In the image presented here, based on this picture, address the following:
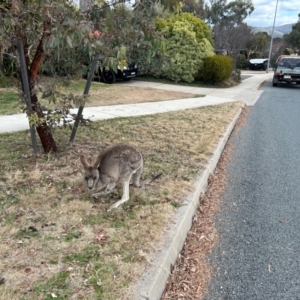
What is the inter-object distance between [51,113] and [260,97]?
40.7 feet

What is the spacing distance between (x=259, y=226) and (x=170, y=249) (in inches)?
52.6

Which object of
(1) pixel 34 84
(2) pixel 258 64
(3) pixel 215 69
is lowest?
(2) pixel 258 64

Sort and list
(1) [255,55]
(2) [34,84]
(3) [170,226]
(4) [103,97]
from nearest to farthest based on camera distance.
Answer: (3) [170,226] → (2) [34,84] → (4) [103,97] → (1) [255,55]

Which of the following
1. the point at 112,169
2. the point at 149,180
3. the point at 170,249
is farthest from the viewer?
the point at 149,180

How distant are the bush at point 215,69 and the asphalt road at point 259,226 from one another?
35.3 feet

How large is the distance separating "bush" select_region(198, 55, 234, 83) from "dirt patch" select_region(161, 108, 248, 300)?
13.6 metres

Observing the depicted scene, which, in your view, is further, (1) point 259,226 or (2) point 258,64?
(2) point 258,64

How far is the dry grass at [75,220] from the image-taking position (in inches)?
98.2

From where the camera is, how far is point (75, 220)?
11.0ft

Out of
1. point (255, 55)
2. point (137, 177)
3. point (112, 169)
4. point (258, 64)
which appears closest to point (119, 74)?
point (137, 177)

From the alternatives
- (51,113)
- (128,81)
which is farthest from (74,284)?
(128,81)

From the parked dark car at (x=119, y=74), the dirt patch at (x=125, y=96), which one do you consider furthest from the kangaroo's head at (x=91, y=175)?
the parked dark car at (x=119, y=74)

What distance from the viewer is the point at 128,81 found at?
18.1m

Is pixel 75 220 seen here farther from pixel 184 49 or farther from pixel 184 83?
pixel 184 49
